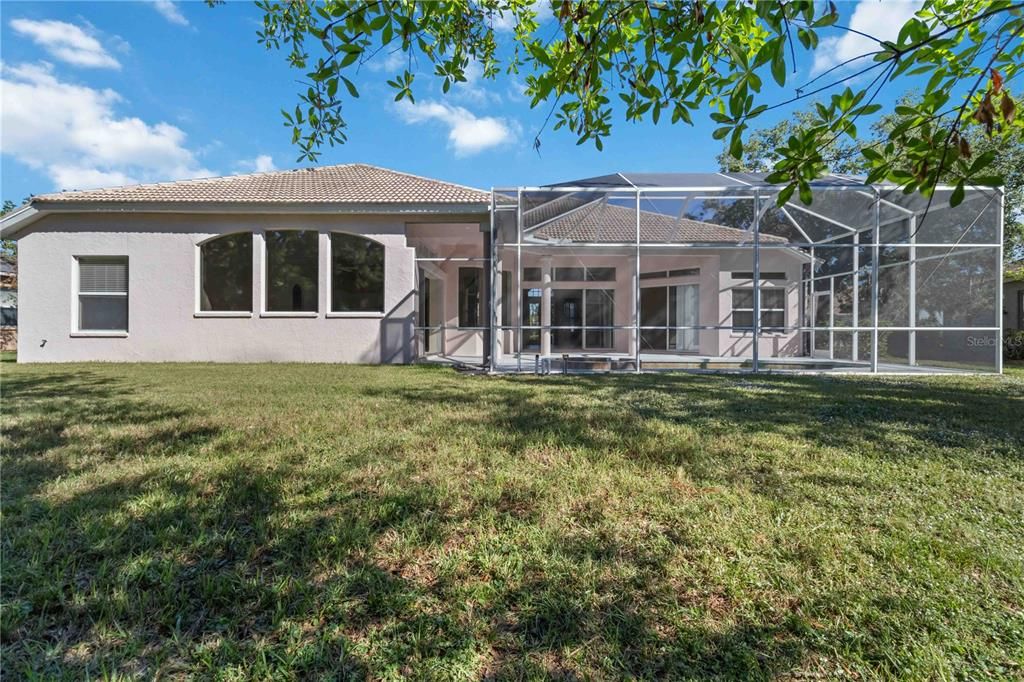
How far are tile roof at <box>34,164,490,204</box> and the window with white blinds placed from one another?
1677 millimetres

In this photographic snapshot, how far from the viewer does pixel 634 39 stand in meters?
3.44

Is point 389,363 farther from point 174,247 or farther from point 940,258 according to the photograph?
point 940,258

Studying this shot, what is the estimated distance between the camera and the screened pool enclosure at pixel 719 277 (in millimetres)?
10211

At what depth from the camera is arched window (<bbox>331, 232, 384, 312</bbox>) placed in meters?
12.1

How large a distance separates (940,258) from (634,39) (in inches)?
454

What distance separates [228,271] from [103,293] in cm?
338

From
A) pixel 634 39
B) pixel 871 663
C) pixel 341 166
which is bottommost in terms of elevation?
pixel 871 663

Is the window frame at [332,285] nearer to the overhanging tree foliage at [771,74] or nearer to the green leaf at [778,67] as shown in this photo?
the overhanging tree foliage at [771,74]

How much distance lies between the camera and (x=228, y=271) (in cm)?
1210

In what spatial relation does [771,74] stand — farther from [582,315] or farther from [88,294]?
[88,294]

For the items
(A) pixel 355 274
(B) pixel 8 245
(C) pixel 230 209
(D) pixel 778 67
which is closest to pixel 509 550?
(D) pixel 778 67

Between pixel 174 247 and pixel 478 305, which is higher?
pixel 174 247

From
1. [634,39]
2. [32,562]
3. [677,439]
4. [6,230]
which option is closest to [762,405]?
[677,439]

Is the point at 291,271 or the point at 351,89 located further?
the point at 291,271
